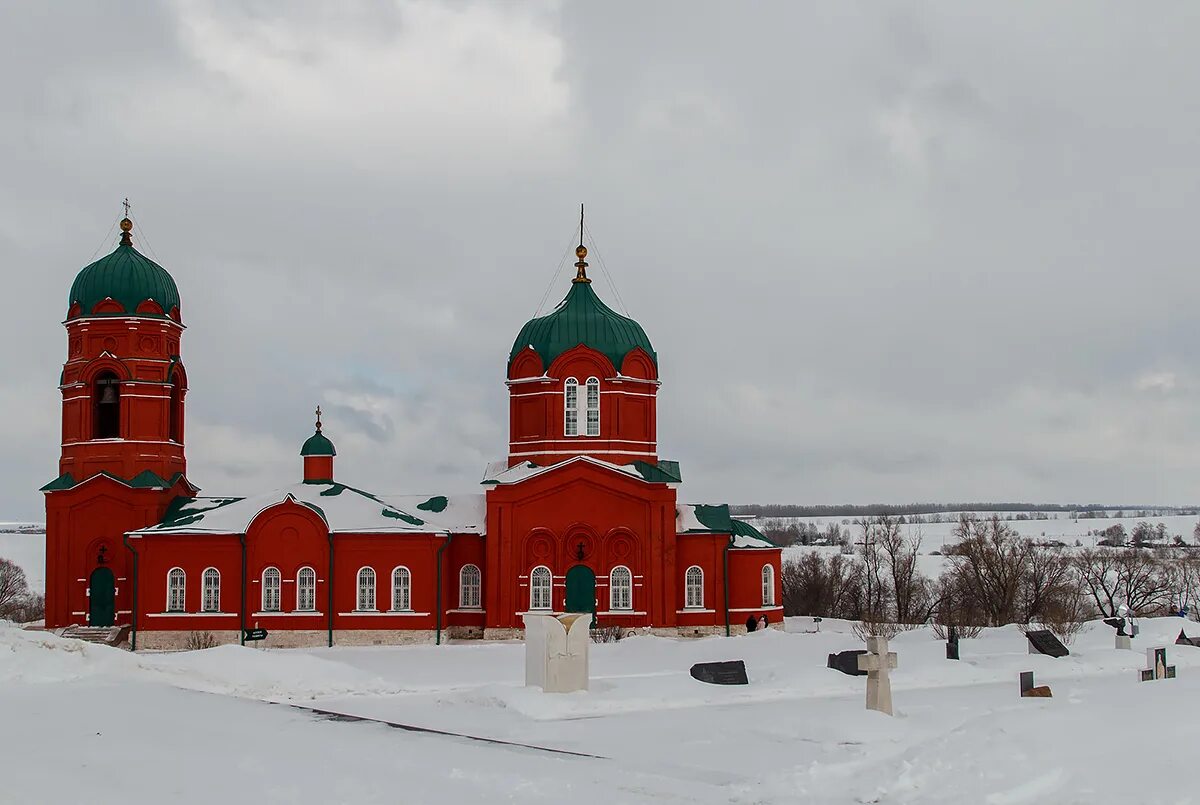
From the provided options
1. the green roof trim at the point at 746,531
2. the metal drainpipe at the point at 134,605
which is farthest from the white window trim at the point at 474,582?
the metal drainpipe at the point at 134,605

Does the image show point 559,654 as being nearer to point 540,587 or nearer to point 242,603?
point 540,587

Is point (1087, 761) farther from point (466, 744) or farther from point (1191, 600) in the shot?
point (1191, 600)

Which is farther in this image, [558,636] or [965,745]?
[558,636]

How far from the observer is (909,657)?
2739cm

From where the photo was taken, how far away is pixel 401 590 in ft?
116

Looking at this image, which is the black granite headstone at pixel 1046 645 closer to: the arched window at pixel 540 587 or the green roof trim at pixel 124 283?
the arched window at pixel 540 587

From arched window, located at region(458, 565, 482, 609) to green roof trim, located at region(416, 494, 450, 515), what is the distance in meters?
2.68

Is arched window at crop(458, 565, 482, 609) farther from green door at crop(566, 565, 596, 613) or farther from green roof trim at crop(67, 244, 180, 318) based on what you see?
green roof trim at crop(67, 244, 180, 318)

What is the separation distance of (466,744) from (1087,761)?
8.00 meters

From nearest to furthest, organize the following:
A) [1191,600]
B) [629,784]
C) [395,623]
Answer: [629,784] → [395,623] → [1191,600]

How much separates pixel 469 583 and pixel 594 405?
273 inches

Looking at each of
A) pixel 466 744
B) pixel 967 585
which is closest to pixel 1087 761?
pixel 466 744

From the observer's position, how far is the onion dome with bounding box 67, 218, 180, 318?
37344mm

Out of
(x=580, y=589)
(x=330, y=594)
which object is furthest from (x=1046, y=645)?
(x=330, y=594)
